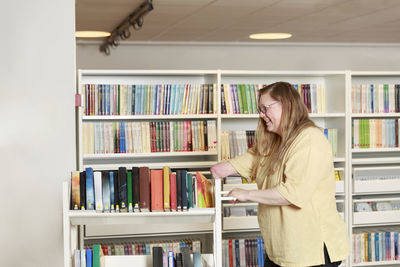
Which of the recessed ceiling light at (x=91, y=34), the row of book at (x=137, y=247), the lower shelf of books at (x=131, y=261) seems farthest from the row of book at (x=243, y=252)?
the recessed ceiling light at (x=91, y=34)

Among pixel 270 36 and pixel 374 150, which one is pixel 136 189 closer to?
pixel 374 150

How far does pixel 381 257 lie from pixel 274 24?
2330 mm

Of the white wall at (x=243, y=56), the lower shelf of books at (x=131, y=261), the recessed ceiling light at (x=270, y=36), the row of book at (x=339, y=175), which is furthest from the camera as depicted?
the white wall at (x=243, y=56)

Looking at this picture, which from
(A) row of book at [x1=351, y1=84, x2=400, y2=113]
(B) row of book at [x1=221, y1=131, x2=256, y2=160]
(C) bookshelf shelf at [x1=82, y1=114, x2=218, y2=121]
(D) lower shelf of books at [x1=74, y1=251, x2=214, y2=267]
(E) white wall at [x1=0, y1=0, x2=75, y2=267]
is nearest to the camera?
(D) lower shelf of books at [x1=74, y1=251, x2=214, y2=267]

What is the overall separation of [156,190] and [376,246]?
9.96ft

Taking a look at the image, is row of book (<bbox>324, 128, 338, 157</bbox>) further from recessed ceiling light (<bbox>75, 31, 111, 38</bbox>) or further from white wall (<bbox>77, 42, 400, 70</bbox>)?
recessed ceiling light (<bbox>75, 31, 111, 38</bbox>)

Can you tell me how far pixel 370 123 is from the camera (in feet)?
16.5

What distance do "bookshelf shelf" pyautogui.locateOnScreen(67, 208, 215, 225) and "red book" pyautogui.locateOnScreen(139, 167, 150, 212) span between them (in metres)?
0.05

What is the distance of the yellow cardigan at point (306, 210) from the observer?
250cm

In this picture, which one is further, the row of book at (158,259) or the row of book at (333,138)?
the row of book at (333,138)

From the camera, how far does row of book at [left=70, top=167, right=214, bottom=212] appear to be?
8.59ft

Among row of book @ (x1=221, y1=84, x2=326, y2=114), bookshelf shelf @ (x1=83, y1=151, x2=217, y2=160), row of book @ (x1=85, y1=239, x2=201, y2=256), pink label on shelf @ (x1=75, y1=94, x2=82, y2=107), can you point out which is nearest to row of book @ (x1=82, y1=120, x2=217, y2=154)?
bookshelf shelf @ (x1=83, y1=151, x2=217, y2=160)

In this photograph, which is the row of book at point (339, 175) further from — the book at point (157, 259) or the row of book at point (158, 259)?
the book at point (157, 259)

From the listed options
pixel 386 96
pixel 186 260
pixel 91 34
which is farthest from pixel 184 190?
pixel 91 34
